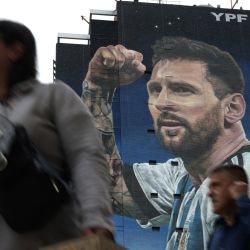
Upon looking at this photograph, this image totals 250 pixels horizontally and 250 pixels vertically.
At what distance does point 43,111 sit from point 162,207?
27.4 metres

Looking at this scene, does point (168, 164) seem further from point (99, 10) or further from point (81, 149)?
point (81, 149)

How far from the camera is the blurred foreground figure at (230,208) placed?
3.35 meters

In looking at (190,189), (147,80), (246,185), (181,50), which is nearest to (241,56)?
(181,50)

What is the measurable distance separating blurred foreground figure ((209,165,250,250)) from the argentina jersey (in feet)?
80.5

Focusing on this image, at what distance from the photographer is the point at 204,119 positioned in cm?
3042

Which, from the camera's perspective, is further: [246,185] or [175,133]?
[175,133]

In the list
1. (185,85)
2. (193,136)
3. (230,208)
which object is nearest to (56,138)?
(230,208)

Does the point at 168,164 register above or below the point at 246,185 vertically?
below

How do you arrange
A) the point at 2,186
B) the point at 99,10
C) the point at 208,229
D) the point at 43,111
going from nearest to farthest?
the point at 2,186, the point at 43,111, the point at 208,229, the point at 99,10

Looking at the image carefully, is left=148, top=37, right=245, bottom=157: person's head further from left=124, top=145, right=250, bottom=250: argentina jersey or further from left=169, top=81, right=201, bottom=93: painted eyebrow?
left=124, top=145, right=250, bottom=250: argentina jersey

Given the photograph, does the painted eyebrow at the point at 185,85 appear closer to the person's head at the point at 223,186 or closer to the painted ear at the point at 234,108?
the painted ear at the point at 234,108

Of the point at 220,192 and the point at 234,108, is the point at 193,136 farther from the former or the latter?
the point at 220,192

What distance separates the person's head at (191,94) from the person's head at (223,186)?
2617 cm

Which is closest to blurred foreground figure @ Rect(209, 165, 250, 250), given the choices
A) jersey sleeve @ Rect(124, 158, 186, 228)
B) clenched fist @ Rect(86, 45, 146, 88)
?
jersey sleeve @ Rect(124, 158, 186, 228)
